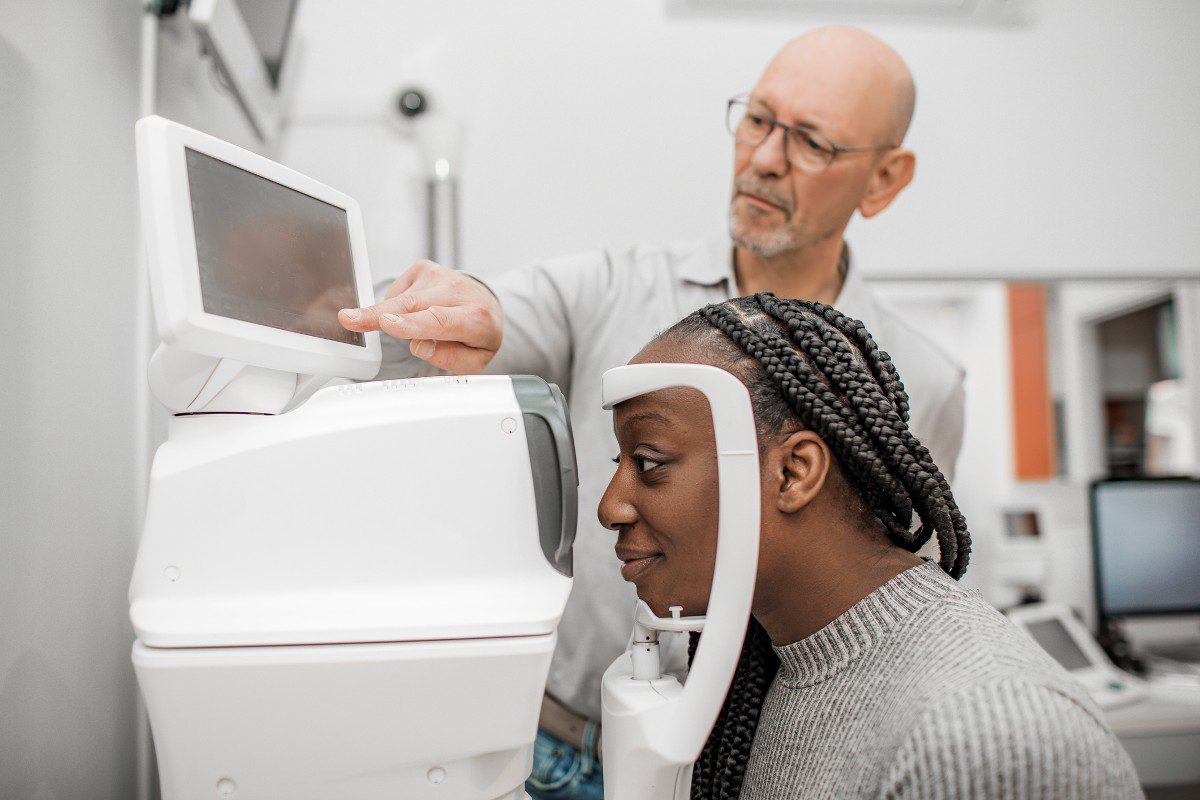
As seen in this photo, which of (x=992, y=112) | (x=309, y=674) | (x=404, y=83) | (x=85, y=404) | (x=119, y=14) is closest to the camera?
(x=309, y=674)

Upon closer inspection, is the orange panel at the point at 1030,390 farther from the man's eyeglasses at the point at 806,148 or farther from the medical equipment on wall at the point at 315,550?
the medical equipment on wall at the point at 315,550

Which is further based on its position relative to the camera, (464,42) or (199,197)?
(464,42)

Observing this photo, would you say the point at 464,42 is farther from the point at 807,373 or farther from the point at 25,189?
the point at 807,373

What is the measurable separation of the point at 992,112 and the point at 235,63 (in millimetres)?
1778

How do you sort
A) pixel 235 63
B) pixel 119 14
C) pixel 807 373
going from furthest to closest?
pixel 235 63 < pixel 119 14 < pixel 807 373

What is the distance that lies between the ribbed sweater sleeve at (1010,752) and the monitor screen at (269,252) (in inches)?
22.9

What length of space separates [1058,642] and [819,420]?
2.10 metres

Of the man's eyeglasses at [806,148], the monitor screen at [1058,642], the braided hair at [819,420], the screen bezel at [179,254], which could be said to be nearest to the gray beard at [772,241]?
the man's eyeglasses at [806,148]

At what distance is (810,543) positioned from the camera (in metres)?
0.78

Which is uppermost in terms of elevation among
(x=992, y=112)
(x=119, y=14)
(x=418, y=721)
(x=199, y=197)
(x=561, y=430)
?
(x=992, y=112)

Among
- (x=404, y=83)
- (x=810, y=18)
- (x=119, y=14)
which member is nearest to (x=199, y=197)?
(x=119, y=14)

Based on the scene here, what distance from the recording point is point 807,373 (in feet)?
2.53

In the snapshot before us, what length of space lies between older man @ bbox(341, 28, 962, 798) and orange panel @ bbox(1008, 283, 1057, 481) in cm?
221

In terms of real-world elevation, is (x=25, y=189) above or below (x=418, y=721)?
above
